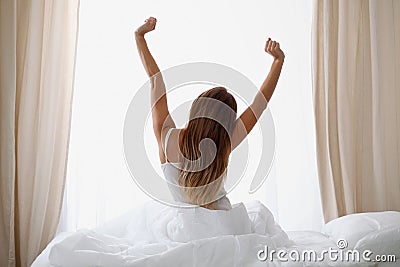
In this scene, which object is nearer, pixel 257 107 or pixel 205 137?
pixel 205 137

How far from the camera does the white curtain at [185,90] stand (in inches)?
131

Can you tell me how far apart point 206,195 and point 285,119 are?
139 cm

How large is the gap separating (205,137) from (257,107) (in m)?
0.32

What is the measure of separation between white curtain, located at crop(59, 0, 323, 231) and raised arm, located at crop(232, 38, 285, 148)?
0.93m

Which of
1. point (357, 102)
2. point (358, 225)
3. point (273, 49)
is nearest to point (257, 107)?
point (273, 49)

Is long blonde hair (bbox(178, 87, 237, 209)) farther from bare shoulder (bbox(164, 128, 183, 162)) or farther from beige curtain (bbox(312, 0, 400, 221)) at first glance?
beige curtain (bbox(312, 0, 400, 221))

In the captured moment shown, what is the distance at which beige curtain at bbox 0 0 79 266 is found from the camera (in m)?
3.09

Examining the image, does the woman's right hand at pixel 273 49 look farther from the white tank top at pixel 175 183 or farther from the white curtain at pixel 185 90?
the white curtain at pixel 185 90

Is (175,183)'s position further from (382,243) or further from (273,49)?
(382,243)

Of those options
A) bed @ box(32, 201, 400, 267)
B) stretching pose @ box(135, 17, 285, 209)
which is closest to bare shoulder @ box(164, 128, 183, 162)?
stretching pose @ box(135, 17, 285, 209)

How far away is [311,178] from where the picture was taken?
137 inches

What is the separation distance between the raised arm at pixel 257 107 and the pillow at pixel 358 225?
2.12ft

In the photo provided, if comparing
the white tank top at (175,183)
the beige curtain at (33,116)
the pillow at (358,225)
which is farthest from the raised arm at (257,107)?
the beige curtain at (33,116)

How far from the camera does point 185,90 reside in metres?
3.41
